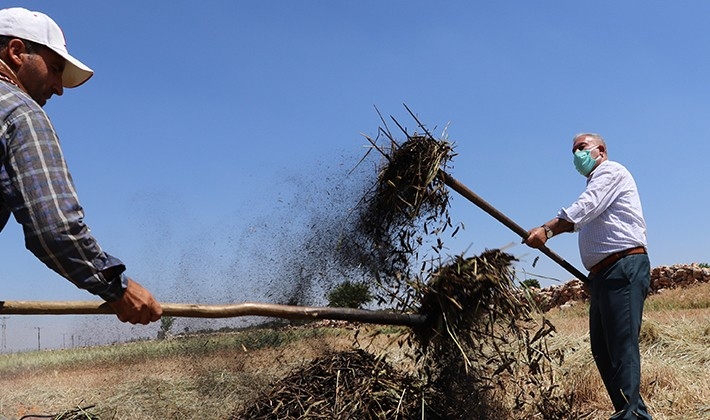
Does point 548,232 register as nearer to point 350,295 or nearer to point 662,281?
point 350,295

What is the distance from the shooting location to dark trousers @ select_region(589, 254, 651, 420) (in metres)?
4.32

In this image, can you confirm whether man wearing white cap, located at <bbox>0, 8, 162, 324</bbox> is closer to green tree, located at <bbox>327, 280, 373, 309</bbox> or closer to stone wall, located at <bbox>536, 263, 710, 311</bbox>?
green tree, located at <bbox>327, 280, 373, 309</bbox>

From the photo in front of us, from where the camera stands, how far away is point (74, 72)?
9.20ft

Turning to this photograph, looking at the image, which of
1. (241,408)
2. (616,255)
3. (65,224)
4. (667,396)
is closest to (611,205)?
(616,255)

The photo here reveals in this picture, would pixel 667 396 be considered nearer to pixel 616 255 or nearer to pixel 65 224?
pixel 616 255

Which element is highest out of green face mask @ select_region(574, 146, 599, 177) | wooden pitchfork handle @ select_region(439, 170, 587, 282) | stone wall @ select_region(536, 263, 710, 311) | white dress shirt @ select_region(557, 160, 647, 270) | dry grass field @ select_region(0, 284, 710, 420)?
stone wall @ select_region(536, 263, 710, 311)

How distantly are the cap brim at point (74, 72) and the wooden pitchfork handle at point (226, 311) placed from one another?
0.97 metres

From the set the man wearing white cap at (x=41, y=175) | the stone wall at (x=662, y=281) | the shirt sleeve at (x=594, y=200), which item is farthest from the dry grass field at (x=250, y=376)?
the stone wall at (x=662, y=281)

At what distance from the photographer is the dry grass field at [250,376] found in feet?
16.8

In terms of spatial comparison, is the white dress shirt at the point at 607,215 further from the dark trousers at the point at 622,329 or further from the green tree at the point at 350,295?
the green tree at the point at 350,295

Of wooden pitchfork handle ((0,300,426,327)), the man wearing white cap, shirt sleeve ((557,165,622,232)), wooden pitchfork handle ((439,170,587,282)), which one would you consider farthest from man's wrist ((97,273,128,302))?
shirt sleeve ((557,165,622,232))

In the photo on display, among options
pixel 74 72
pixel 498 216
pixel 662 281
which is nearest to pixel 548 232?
pixel 498 216

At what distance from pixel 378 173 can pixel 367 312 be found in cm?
149

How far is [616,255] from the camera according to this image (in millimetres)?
4559
